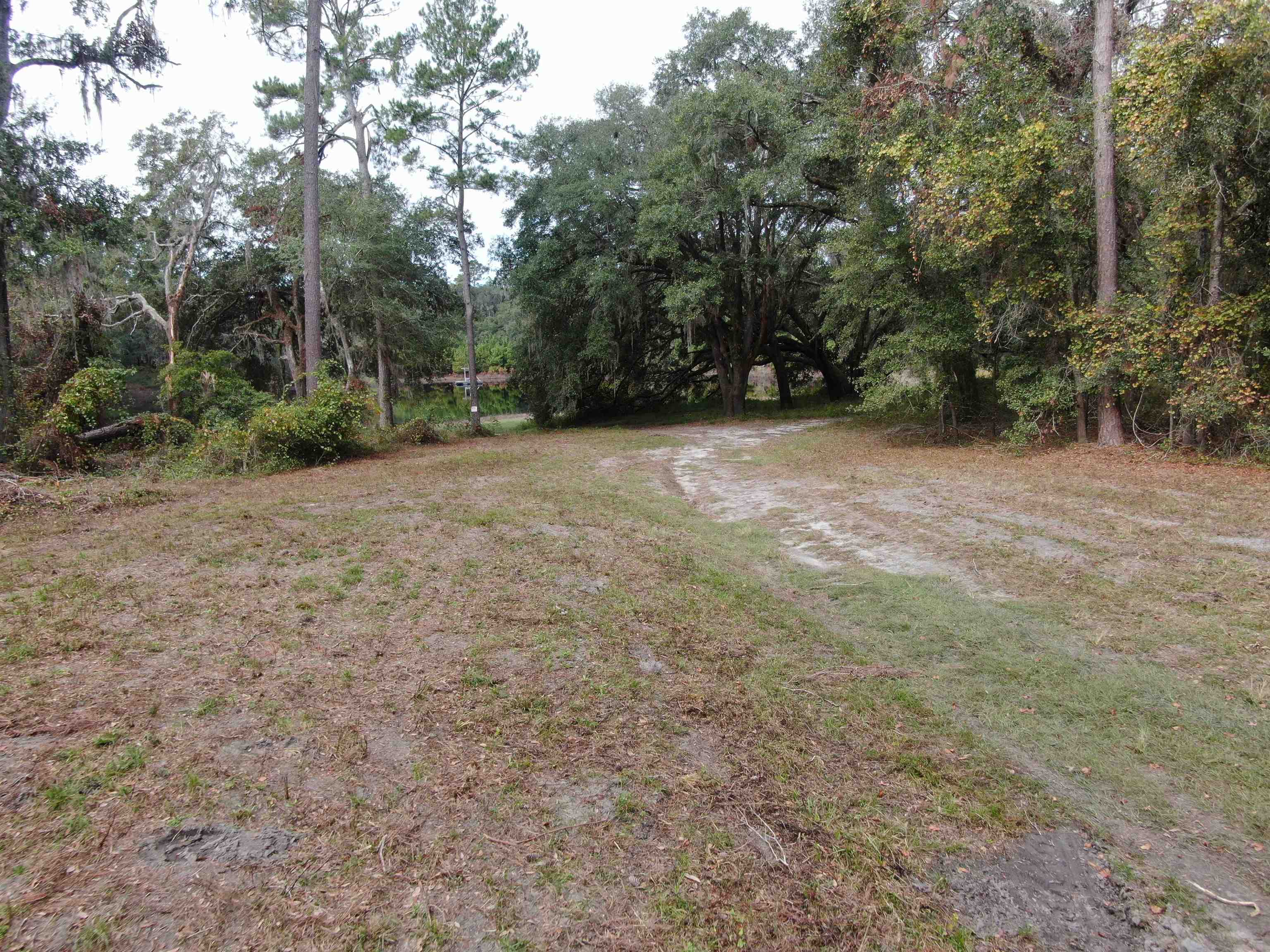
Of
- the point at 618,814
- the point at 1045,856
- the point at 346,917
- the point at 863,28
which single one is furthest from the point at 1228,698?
the point at 863,28

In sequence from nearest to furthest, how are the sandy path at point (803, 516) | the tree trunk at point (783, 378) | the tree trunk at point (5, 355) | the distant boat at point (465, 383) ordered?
1. the sandy path at point (803, 516)
2. the tree trunk at point (5, 355)
3. the tree trunk at point (783, 378)
4. the distant boat at point (465, 383)

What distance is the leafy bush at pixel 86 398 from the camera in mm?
9828

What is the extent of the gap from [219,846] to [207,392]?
15.1m

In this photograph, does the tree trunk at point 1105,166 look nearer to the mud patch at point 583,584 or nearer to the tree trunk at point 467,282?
the mud patch at point 583,584

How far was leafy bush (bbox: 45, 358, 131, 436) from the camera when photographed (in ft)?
32.2

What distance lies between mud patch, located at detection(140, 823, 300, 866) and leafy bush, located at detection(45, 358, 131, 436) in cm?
1082

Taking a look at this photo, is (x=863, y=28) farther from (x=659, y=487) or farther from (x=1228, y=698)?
(x=1228, y=698)

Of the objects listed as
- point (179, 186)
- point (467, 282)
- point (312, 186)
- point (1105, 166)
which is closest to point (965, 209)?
point (1105, 166)

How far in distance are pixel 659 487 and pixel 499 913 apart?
719cm

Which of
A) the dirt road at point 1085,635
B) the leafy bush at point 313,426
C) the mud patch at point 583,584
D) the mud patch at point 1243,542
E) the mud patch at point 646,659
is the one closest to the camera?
the dirt road at point 1085,635

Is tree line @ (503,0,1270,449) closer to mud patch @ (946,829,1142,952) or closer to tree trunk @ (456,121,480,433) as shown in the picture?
tree trunk @ (456,121,480,433)

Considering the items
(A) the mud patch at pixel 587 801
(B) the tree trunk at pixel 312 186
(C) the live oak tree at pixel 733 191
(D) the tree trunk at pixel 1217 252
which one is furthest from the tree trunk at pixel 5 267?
(D) the tree trunk at pixel 1217 252

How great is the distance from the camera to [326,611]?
3.81 metres

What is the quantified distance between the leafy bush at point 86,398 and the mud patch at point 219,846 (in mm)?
10823
